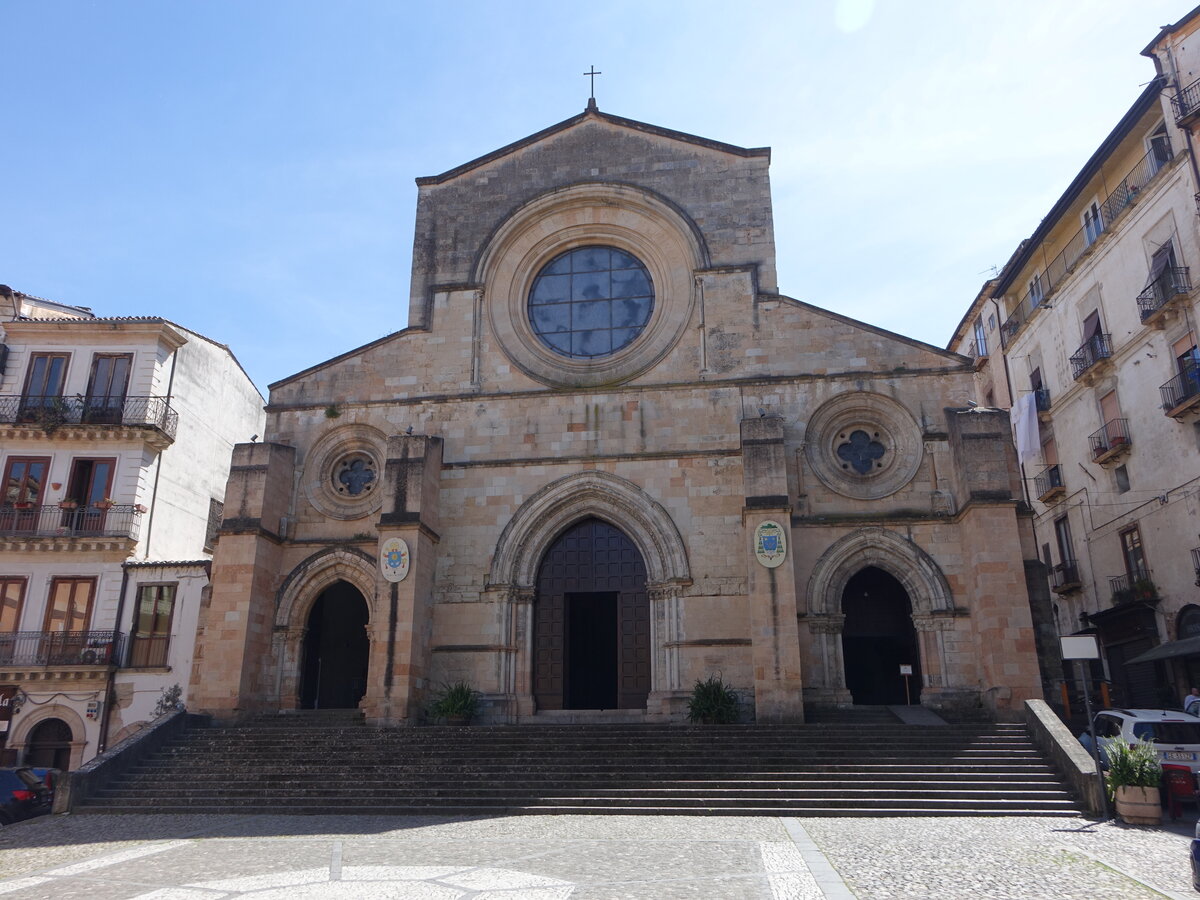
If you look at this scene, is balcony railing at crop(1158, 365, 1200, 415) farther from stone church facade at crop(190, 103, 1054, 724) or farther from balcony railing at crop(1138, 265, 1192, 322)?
stone church facade at crop(190, 103, 1054, 724)

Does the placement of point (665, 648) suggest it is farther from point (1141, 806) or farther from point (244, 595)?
point (1141, 806)

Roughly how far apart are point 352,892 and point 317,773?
24.7 ft

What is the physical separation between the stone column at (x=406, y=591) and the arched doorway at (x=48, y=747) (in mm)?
8384

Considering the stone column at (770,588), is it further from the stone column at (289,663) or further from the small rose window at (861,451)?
the stone column at (289,663)

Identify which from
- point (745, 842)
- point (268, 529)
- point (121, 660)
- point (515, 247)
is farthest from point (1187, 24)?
point (121, 660)

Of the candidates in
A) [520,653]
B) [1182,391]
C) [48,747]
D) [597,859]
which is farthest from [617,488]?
[48,747]

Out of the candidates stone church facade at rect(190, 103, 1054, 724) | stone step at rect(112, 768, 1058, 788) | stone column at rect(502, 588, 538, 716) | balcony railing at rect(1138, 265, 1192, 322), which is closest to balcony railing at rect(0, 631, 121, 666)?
stone church facade at rect(190, 103, 1054, 724)

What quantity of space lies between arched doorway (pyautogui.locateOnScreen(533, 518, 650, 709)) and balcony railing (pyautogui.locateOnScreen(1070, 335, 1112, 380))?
14.1m

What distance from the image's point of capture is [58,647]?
2150cm

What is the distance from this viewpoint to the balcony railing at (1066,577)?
86.9 feet

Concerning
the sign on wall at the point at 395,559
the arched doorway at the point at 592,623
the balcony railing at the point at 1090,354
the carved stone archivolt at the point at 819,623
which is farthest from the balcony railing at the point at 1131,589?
the sign on wall at the point at 395,559

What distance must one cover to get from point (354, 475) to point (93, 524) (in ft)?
23.5

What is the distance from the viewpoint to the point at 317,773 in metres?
14.7

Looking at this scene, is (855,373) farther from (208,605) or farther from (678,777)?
(208,605)
